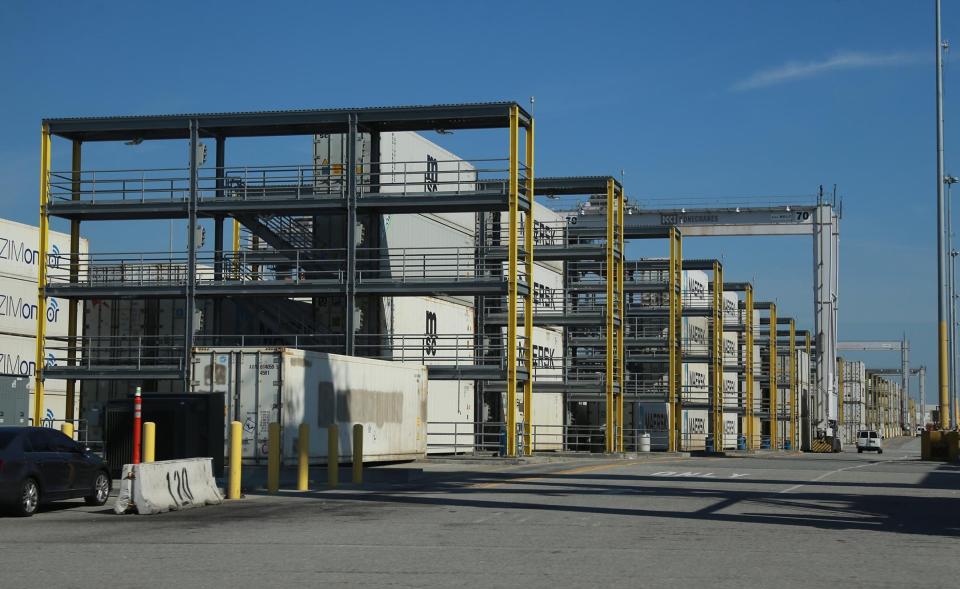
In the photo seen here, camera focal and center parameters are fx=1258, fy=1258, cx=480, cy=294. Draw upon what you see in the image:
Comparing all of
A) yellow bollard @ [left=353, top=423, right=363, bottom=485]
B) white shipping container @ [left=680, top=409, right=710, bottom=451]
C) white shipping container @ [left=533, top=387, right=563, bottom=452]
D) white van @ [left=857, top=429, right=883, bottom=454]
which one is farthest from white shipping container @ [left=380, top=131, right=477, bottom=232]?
white van @ [left=857, top=429, right=883, bottom=454]

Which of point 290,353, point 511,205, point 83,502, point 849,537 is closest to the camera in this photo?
point 849,537

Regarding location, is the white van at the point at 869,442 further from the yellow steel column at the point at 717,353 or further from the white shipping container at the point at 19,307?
the white shipping container at the point at 19,307

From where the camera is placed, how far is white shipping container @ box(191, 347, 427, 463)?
85.4 ft

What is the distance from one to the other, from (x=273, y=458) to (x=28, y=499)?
542 centimetres

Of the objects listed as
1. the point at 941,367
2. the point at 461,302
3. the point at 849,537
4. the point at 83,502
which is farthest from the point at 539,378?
the point at 849,537

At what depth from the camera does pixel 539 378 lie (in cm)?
5709

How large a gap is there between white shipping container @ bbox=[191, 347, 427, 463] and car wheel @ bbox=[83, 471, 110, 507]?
18.1 feet

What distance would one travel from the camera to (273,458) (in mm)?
22797

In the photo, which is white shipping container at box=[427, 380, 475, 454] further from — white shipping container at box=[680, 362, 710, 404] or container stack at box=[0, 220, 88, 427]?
white shipping container at box=[680, 362, 710, 404]

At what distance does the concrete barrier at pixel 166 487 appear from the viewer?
1831 centimetres

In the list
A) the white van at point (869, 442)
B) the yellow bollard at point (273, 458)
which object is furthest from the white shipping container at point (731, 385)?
the yellow bollard at point (273, 458)

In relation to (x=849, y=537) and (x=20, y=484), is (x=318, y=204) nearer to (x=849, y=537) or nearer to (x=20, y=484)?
(x=20, y=484)

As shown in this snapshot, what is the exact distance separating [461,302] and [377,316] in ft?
30.8

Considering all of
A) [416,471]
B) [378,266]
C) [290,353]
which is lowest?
[416,471]
